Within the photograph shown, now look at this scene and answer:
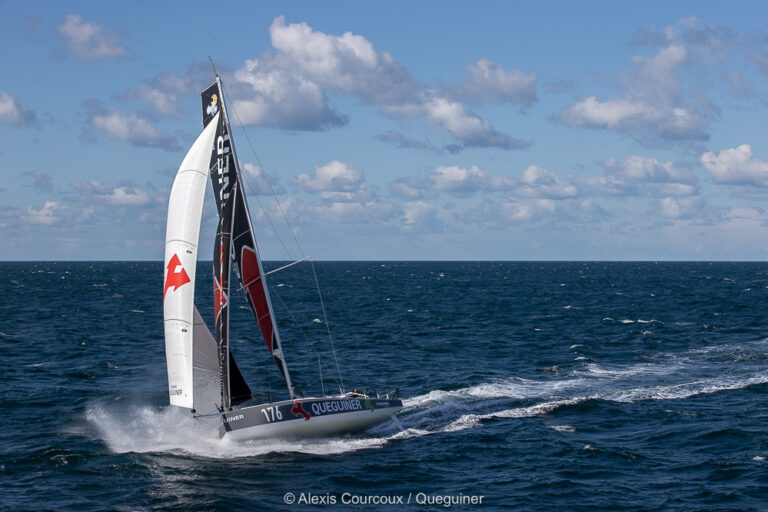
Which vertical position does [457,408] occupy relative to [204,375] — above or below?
below

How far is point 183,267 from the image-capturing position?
23.4 metres

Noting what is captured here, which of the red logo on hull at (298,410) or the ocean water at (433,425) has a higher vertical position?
the red logo on hull at (298,410)

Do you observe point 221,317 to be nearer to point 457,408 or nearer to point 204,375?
point 204,375

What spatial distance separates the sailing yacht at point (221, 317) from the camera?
928 inches

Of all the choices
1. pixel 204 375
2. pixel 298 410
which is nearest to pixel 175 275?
pixel 204 375

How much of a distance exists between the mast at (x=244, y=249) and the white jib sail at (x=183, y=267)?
102 centimetres

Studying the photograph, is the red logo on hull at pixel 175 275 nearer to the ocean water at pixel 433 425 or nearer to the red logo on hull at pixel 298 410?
the red logo on hull at pixel 298 410

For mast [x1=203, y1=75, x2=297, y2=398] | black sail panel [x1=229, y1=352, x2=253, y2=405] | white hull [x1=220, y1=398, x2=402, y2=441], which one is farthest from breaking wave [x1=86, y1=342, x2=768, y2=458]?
mast [x1=203, y1=75, x2=297, y2=398]

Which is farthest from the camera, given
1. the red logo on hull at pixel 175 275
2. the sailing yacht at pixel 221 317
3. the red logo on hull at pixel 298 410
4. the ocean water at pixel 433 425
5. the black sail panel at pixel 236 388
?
the black sail panel at pixel 236 388

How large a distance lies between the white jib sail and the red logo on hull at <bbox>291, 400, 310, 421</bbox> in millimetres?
3161

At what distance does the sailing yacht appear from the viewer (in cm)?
2356

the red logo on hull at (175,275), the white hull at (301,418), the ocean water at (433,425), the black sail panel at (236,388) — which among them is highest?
the red logo on hull at (175,275)

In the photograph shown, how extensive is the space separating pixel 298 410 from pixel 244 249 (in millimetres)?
5550

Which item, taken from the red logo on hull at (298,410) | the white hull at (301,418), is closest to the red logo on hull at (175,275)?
the white hull at (301,418)
